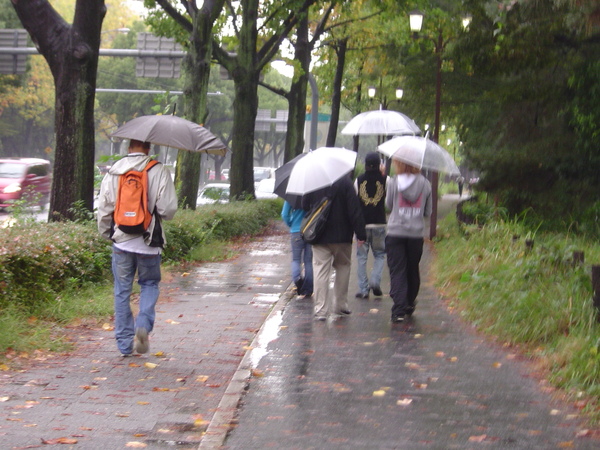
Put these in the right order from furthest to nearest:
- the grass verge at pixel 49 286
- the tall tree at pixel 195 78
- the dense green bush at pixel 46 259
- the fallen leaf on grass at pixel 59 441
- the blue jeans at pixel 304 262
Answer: the tall tree at pixel 195 78, the blue jeans at pixel 304 262, the dense green bush at pixel 46 259, the grass verge at pixel 49 286, the fallen leaf on grass at pixel 59 441

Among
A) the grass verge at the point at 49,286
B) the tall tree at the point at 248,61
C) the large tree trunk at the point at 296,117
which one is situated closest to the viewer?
the grass verge at the point at 49,286

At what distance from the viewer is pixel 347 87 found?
141 ft

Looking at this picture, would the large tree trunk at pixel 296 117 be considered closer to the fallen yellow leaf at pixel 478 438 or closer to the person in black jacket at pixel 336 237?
the person in black jacket at pixel 336 237

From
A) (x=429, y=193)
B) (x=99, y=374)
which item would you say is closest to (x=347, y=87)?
(x=429, y=193)

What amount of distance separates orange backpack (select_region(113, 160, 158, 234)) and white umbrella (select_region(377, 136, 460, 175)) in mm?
3215

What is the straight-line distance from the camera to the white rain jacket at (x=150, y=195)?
24.0 feet

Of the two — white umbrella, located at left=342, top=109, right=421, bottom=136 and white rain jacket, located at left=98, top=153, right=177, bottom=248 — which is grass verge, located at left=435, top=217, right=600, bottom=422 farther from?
white rain jacket, located at left=98, top=153, right=177, bottom=248

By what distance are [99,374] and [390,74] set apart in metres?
28.2

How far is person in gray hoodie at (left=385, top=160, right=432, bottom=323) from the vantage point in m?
9.50

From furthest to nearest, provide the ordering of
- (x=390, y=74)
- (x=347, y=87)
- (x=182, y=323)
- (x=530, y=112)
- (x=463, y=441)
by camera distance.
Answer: (x=347, y=87)
(x=390, y=74)
(x=530, y=112)
(x=182, y=323)
(x=463, y=441)

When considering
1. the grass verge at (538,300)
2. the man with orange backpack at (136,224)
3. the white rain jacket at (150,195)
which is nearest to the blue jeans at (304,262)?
the grass verge at (538,300)

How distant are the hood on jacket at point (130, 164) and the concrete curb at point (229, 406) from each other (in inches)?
72.6

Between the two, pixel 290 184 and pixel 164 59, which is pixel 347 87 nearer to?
pixel 164 59

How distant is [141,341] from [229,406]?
165cm
